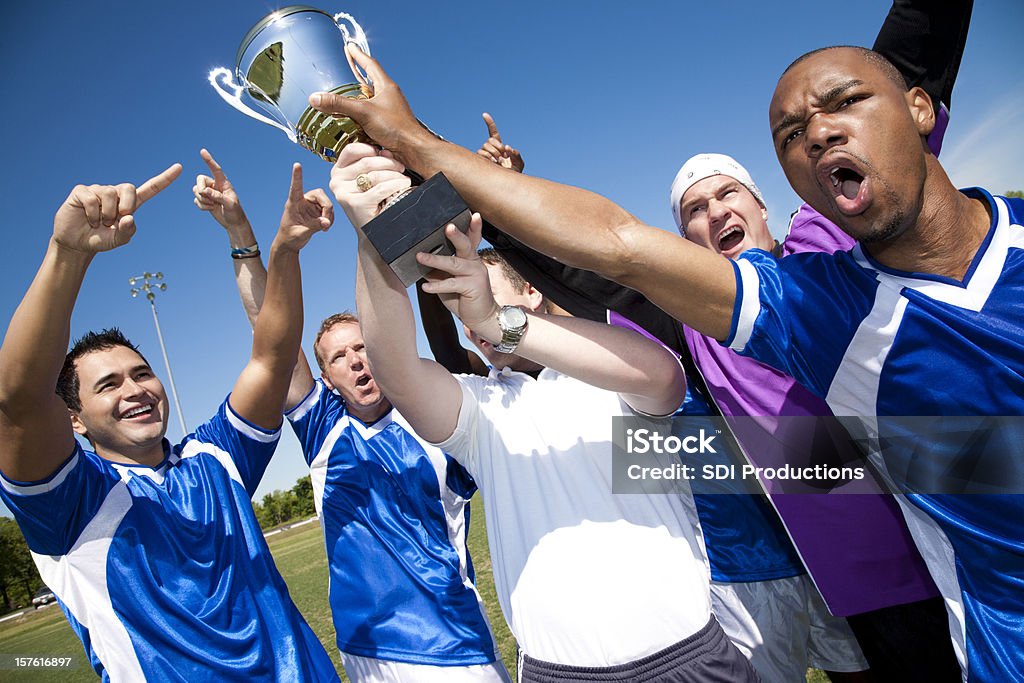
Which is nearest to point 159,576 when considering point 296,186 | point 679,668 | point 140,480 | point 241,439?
point 140,480

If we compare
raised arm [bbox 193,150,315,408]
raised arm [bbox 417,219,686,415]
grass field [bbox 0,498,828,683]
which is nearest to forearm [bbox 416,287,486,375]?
raised arm [bbox 193,150,315,408]

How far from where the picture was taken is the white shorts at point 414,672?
123 inches

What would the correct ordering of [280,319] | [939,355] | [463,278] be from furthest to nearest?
1. [280,319]
2. [463,278]
3. [939,355]

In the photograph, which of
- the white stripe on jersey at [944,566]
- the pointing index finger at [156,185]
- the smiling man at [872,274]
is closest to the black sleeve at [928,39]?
the smiling man at [872,274]

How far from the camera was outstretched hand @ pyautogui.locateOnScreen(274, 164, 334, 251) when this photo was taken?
9.20 ft

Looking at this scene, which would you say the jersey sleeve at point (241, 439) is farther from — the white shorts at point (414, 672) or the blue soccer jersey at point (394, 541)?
the white shorts at point (414, 672)

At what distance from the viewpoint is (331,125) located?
1.96m

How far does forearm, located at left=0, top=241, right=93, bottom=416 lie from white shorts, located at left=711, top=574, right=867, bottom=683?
Result: 281 centimetres

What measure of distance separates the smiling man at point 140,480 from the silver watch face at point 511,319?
1.32 m

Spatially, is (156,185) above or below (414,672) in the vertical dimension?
above

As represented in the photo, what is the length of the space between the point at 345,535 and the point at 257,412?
853 mm

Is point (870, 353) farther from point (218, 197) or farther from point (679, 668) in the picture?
point (218, 197)

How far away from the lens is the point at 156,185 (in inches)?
92.4

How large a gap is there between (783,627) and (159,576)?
108 inches
